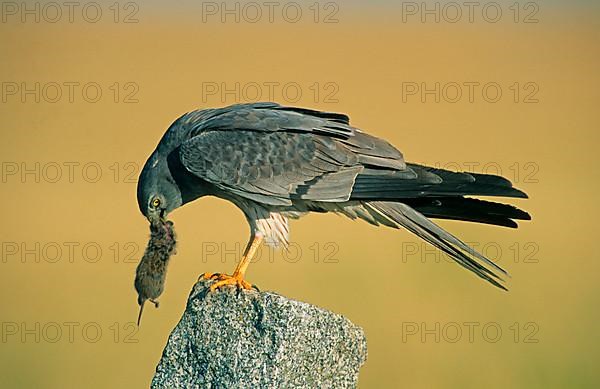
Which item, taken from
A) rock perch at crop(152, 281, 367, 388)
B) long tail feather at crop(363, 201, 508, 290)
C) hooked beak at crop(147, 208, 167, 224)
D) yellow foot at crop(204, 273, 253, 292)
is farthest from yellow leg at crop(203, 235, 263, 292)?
long tail feather at crop(363, 201, 508, 290)

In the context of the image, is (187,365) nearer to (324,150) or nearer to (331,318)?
(331,318)

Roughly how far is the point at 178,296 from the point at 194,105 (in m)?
6.17

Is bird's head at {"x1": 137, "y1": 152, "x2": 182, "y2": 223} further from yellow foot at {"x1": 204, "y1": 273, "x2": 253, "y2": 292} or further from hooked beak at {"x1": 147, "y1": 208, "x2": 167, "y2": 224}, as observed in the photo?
yellow foot at {"x1": 204, "y1": 273, "x2": 253, "y2": 292}

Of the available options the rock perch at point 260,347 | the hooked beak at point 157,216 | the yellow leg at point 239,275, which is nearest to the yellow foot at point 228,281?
the yellow leg at point 239,275

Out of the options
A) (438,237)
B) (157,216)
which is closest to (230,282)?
(157,216)

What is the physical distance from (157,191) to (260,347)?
2.14 m

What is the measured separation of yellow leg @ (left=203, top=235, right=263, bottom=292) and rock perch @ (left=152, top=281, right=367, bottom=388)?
0.47 meters

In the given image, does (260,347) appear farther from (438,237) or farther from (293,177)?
A: (293,177)

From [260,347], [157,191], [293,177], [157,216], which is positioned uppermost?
[293,177]

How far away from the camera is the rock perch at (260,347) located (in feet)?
21.5

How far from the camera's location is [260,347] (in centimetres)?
659

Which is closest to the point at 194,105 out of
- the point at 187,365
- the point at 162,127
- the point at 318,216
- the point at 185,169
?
the point at 162,127

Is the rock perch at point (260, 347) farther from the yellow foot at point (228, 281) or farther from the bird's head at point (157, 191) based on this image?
the bird's head at point (157, 191)

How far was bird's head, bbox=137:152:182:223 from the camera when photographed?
8391 mm
